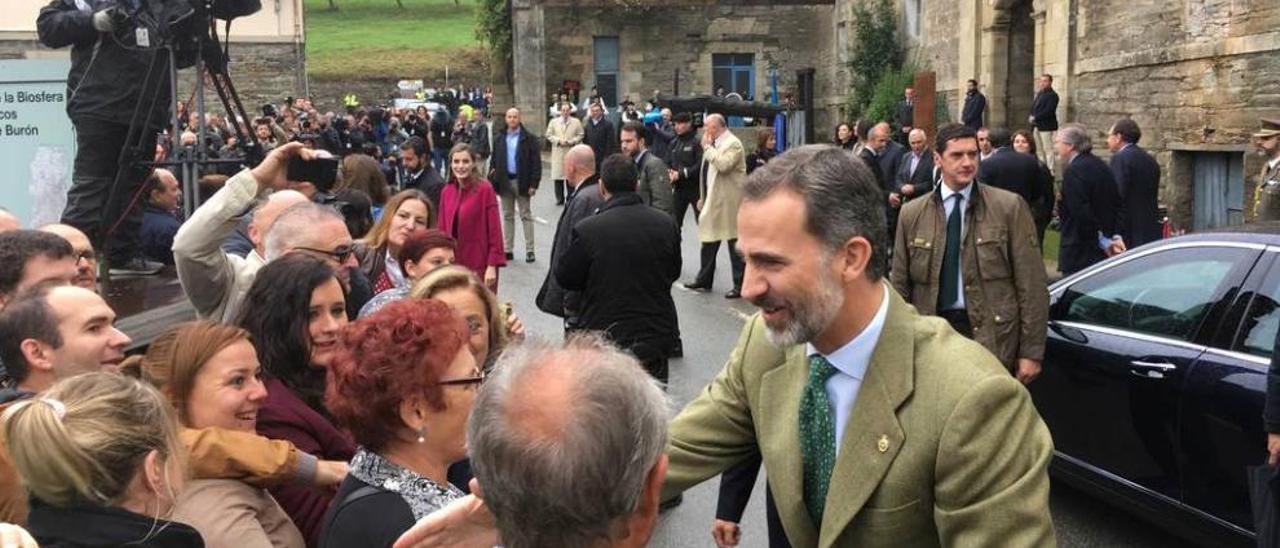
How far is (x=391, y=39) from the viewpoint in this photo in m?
75.0

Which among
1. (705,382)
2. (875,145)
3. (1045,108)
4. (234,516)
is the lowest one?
(705,382)

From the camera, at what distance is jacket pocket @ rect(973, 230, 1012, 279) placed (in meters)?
5.93

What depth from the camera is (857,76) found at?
31625 millimetres

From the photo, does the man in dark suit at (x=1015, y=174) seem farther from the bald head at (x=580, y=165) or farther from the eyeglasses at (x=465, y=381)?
the eyeglasses at (x=465, y=381)

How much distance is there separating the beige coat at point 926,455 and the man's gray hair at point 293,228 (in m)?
2.53

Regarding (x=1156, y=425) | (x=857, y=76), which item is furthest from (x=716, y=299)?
(x=857, y=76)

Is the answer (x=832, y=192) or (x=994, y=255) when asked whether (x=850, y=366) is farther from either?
(x=994, y=255)

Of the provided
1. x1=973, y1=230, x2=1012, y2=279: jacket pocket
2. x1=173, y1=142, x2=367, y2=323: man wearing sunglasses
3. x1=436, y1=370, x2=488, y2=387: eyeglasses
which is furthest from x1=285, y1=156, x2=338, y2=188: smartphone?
x1=436, y1=370, x2=488, y2=387: eyeglasses

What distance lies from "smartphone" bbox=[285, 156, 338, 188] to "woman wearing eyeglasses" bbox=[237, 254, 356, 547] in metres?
2.35

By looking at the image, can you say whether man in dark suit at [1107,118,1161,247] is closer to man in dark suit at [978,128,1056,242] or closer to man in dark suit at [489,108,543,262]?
man in dark suit at [978,128,1056,242]

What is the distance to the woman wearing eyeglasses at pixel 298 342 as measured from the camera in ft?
11.6

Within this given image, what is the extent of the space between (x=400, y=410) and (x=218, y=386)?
84 cm

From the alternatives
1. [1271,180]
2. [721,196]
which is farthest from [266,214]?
[721,196]

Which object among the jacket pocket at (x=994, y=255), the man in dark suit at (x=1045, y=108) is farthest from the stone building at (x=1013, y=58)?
the jacket pocket at (x=994, y=255)
